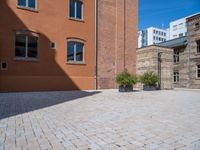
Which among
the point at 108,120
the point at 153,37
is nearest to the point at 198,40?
the point at 108,120

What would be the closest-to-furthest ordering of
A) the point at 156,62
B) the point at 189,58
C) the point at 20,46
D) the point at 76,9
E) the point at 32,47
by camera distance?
1. the point at 20,46
2. the point at 32,47
3. the point at 76,9
4. the point at 156,62
5. the point at 189,58

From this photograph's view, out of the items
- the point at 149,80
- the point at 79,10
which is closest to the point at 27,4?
the point at 79,10

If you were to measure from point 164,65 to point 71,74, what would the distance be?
934 centimetres

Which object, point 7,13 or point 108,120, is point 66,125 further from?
point 7,13

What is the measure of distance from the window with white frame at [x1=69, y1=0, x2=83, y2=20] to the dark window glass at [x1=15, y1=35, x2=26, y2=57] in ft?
14.5

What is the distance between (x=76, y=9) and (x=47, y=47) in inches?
167

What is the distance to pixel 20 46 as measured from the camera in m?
13.2

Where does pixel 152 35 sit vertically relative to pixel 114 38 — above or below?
above

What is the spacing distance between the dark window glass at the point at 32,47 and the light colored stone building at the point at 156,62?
33.2 feet

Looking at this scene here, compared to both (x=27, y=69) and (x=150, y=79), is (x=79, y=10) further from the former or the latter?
(x=150, y=79)

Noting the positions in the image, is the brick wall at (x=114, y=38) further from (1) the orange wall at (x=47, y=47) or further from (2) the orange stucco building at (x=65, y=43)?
(1) the orange wall at (x=47, y=47)

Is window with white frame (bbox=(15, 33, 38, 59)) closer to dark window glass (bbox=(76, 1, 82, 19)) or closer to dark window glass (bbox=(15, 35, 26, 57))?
dark window glass (bbox=(15, 35, 26, 57))

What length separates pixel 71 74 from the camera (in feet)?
49.5

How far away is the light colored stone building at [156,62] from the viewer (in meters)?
18.1
